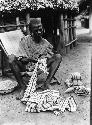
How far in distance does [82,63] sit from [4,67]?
8.98 ft

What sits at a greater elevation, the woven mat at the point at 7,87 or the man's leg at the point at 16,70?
the man's leg at the point at 16,70

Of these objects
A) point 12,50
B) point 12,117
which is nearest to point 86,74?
point 12,50

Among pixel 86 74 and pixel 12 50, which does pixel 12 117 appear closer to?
pixel 12 50

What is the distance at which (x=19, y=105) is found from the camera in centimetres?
480

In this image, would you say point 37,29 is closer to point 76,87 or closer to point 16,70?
point 16,70

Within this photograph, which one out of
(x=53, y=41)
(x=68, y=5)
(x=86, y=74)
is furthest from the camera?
(x=53, y=41)

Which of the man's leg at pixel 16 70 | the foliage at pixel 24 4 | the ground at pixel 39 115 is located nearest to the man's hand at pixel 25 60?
the man's leg at pixel 16 70

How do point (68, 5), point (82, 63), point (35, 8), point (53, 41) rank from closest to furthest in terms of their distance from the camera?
point (35, 8)
point (82, 63)
point (68, 5)
point (53, 41)

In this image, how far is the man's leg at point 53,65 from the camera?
5.30 meters

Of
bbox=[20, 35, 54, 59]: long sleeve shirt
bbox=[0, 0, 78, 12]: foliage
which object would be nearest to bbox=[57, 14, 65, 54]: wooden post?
bbox=[0, 0, 78, 12]: foliage

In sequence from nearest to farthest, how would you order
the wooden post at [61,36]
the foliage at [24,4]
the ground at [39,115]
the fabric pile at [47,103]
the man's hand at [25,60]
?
the ground at [39,115]
the fabric pile at [47,103]
the man's hand at [25,60]
the foliage at [24,4]
the wooden post at [61,36]

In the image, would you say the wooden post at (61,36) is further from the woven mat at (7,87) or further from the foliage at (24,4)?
the woven mat at (7,87)

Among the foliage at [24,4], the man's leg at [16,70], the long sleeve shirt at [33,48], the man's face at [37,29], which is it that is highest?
the foliage at [24,4]

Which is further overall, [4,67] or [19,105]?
[4,67]
